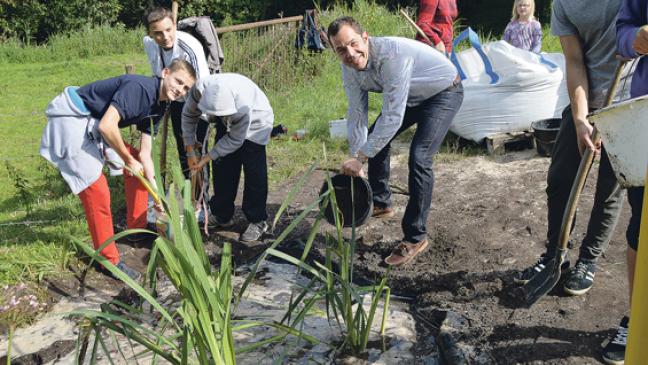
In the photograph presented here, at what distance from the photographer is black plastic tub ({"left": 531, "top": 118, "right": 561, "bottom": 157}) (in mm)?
4676

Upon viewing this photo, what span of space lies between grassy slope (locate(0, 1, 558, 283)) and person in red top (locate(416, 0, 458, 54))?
1.30 m

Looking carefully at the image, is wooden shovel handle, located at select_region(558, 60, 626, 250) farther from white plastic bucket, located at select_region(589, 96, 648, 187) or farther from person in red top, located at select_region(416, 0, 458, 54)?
person in red top, located at select_region(416, 0, 458, 54)

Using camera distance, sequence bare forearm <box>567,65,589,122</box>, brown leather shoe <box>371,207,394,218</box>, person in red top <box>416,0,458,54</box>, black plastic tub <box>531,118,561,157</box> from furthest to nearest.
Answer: person in red top <box>416,0,458,54</box>
black plastic tub <box>531,118,561,157</box>
brown leather shoe <box>371,207,394,218</box>
bare forearm <box>567,65,589,122</box>

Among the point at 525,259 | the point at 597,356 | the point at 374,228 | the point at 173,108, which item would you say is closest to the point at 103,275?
the point at 173,108

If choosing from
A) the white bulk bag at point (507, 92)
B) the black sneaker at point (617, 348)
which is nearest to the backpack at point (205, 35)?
the white bulk bag at point (507, 92)

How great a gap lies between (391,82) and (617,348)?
1.63 metres

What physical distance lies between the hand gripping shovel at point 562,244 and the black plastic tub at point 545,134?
2.27m

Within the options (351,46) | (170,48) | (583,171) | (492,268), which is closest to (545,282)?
(583,171)

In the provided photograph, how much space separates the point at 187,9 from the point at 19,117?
11.4m

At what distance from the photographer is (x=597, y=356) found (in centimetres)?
244

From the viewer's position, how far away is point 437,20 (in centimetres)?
579

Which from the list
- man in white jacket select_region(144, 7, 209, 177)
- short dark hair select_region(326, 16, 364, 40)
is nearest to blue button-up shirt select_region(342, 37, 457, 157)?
short dark hair select_region(326, 16, 364, 40)

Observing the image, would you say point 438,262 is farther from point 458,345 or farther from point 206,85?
point 206,85

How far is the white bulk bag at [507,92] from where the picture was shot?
5.02m
